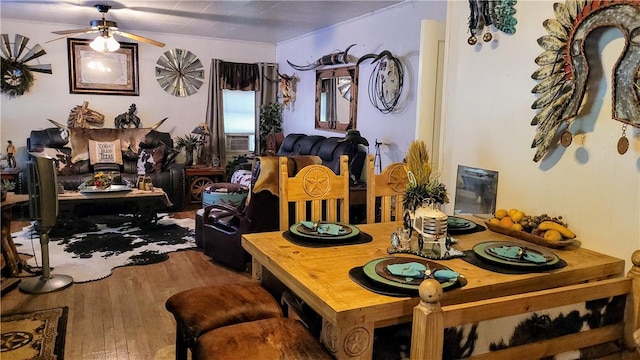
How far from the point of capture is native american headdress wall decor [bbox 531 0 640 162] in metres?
1.77

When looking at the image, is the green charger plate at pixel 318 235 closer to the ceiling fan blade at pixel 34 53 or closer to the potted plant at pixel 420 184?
the potted plant at pixel 420 184

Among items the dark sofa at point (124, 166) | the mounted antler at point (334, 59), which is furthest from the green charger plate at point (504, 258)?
the dark sofa at point (124, 166)

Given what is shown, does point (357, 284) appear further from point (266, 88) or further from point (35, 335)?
point (266, 88)

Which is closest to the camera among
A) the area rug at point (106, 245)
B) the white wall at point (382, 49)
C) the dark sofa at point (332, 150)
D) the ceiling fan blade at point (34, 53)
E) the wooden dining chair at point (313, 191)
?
the wooden dining chair at point (313, 191)

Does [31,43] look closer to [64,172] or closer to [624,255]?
[64,172]

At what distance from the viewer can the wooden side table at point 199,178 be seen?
6504mm

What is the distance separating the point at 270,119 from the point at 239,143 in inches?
25.7

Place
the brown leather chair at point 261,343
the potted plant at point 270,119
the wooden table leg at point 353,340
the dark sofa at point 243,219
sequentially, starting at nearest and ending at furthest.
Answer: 1. the wooden table leg at point 353,340
2. the brown leather chair at point 261,343
3. the dark sofa at point 243,219
4. the potted plant at point 270,119

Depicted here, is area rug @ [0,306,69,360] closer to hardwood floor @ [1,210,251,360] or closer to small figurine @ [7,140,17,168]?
hardwood floor @ [1,210,251,360]

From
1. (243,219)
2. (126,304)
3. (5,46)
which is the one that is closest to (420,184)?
(243,219)

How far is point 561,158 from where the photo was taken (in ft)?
6.94

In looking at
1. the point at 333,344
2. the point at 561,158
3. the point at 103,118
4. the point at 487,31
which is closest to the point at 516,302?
the point at 333,344

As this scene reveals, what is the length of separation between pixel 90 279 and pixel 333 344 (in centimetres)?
292

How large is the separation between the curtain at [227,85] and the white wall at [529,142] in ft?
16.6
